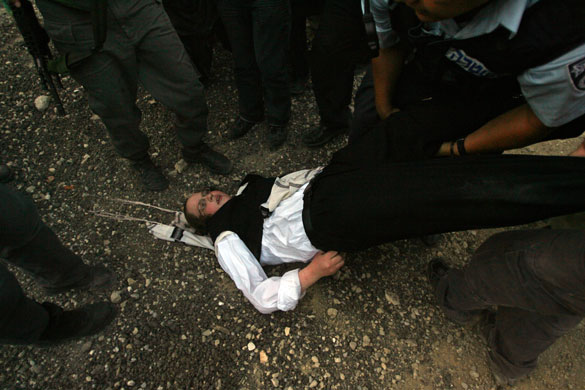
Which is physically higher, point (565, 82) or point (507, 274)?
point (565, 82)

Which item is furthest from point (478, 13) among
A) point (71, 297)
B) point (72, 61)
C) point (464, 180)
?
point (71, 297)

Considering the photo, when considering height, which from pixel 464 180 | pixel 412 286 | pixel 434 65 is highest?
pixel 434 65

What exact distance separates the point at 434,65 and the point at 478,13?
14.3 inches

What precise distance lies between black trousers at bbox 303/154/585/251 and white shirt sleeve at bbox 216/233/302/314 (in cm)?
32

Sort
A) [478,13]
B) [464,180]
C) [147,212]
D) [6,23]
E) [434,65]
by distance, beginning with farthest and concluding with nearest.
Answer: [6,23] < [147,212] < [434,65] < [464,180] < [478,13]

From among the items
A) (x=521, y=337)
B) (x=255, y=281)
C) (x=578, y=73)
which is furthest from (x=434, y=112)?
(x=255, y=281)

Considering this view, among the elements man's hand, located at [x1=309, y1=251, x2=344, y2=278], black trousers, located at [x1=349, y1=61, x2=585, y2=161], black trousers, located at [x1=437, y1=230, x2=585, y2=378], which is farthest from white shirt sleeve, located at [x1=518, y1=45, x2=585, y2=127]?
man's hand, located at [x1=309, y1=251, x2=344, y2=278]

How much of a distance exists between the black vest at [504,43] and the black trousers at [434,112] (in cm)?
10

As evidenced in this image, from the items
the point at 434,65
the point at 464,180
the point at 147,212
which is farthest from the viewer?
the point at 147,212

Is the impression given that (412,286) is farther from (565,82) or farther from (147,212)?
(147,212)

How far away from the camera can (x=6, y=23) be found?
3.56 m

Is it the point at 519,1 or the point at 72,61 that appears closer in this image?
the point at 519,1

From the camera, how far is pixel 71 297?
2010 mm

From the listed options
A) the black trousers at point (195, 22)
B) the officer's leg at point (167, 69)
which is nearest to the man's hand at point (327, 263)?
the officer's leg at point (167, 69)
